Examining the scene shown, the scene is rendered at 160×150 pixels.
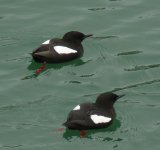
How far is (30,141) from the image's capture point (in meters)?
13.4

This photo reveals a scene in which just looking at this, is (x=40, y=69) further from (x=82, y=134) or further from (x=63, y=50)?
(x=82, y=134)

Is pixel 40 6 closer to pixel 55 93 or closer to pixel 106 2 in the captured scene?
pixel 106 2

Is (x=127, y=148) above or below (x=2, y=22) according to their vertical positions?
below

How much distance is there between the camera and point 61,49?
647 inches

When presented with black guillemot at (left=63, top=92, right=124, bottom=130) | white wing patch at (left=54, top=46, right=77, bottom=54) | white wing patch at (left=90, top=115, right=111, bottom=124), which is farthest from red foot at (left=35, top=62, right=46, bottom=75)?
white wing patch at (left=90, top=115, right=111, bottom=124)

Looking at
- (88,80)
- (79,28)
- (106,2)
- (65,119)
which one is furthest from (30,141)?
(106,2)

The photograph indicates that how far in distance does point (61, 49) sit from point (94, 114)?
9.64ft

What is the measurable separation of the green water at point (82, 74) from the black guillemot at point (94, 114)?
0.64ft

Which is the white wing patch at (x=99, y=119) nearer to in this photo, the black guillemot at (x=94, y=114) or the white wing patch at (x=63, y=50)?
the black guillemot at (x=94, y=114)

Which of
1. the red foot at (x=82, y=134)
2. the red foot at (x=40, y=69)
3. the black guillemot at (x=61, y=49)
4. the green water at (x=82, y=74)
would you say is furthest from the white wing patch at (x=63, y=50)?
the red foot at (x=82, y=134)

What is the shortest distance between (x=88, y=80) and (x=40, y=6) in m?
3.87

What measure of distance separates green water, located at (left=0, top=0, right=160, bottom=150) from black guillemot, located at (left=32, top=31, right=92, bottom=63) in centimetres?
17

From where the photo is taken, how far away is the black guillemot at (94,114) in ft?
44.7

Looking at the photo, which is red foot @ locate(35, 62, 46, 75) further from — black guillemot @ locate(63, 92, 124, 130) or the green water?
black guillemot @ locate(63, 92, 124, 130)
